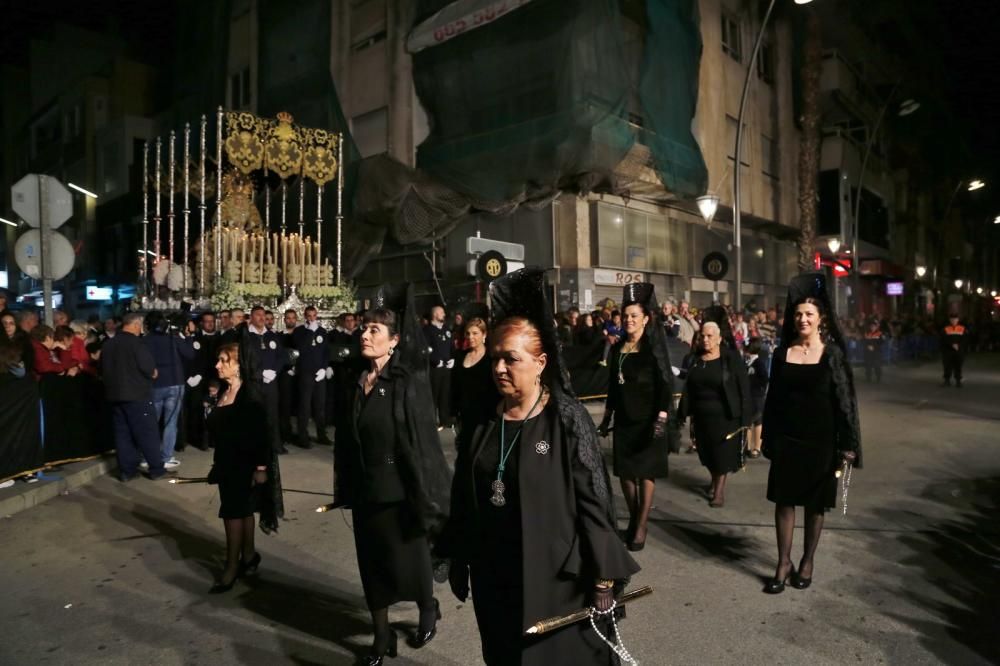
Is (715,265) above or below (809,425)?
above

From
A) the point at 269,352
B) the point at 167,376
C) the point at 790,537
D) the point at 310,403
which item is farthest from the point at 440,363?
the point at 790,537

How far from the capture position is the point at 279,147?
14570 millimetres

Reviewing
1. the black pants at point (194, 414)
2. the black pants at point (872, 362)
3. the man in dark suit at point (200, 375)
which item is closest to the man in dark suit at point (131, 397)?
the man in dark suit at point (200, 375)

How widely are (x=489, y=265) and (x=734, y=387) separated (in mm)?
7625

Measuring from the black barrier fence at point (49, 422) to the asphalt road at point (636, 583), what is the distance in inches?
28.4

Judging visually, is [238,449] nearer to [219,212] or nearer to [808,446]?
[808,446]

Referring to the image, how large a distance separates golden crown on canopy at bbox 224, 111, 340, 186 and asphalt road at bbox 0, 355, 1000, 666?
8.81m

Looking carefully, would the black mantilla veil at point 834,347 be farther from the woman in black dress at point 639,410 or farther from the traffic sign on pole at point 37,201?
the traffic sign on pole at point 37,201

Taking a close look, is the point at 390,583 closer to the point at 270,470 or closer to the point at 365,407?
the point at 365,407

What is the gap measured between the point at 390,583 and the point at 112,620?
211cm

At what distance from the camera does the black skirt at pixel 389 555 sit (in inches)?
138

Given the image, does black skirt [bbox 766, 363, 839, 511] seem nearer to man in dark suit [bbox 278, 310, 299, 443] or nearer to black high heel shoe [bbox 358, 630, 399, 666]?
black high heel shoe [bbox 358, 630, 399, 666]

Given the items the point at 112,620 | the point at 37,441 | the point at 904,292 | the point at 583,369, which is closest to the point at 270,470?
the point at 112,620

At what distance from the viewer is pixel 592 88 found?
1677 centimetres
